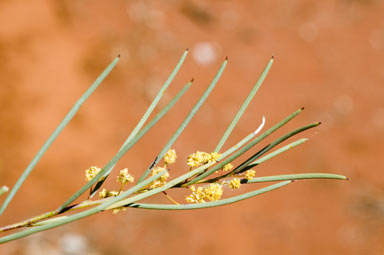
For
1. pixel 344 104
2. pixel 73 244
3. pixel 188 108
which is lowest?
pixel 73 244

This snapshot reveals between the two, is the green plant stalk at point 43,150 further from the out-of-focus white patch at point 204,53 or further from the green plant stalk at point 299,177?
the out-of-focus white patch at point 204,53

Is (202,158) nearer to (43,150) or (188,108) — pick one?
(43,150)

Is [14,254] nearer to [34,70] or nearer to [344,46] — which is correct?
[34,70]

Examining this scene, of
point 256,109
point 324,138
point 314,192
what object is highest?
point 256,109

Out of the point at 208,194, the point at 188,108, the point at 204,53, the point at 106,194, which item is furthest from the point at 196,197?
the point at 204,53

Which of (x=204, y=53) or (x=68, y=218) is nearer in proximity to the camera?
(x=68, y=218)

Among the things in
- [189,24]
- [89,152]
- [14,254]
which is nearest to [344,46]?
[189,24]

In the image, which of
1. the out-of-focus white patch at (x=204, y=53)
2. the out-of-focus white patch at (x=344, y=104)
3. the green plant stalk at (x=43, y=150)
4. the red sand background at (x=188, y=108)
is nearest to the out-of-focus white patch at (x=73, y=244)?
→ the red sand background at (x=188, y=108)

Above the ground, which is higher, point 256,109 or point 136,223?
point 256,109
